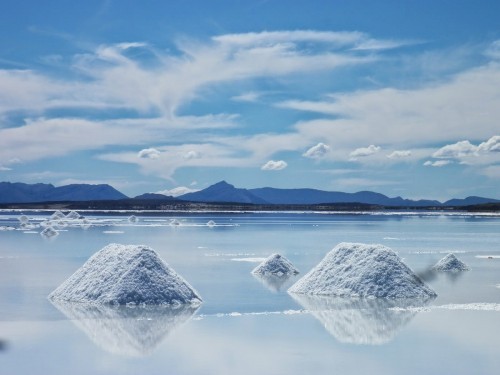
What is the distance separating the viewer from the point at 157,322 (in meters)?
10.7

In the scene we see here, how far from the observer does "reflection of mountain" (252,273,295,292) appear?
1556 cm

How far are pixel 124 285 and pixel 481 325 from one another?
6.15 meters

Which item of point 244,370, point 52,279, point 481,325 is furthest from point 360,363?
point 52,279

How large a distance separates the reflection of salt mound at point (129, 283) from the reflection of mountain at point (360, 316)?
92.1 inches

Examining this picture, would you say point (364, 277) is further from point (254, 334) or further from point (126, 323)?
point (126, 323)

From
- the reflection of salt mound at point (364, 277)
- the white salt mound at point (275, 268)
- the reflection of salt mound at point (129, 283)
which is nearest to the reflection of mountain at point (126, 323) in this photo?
the reflection of salt mound at point (129, 283)

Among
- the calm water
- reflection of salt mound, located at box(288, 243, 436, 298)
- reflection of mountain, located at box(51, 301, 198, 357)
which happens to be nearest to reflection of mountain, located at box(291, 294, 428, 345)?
the calm water

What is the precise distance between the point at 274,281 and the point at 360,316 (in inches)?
219

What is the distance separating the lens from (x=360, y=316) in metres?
11.4

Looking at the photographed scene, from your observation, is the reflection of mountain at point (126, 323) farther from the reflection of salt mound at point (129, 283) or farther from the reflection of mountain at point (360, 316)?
the reflection of mountain at point (360, 316)

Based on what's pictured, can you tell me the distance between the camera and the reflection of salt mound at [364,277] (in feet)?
45.2

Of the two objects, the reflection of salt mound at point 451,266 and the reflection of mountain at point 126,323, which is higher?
the reflection of salt mound at point 451,266

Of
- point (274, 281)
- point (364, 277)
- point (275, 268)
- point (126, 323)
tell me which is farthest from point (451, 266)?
point (126, 323)

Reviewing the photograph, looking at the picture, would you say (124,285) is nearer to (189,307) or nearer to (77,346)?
(189,307)
